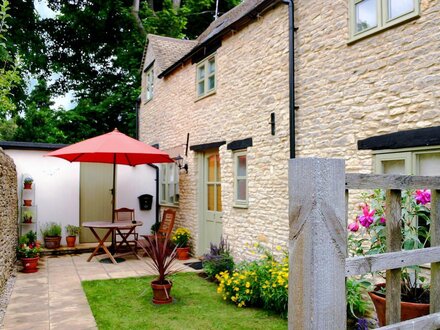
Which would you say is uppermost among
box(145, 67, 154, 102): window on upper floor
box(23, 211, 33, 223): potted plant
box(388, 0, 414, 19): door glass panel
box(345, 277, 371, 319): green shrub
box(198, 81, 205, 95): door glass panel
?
box(145, 67, 154, 102): window on upper floor

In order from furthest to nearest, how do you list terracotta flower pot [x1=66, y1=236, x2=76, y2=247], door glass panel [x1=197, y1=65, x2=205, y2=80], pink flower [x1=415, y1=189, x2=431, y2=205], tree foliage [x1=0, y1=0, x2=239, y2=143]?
1. tree foliage [x1=0, y1=0, x2=239, y2=143]
2. terracotta flower pot [x1=66, y1=236, x2=76, y2=247]
3. door glass panel [x1=197, y1=65, x2=205, y2=80]
4. pink flower [x1=415, y1=189, x2=431, y2=205]

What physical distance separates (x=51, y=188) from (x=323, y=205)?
9629 mm

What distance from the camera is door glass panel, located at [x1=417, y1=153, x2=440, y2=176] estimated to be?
419 centimetres

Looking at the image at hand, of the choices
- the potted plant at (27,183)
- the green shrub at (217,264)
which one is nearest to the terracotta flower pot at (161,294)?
the green shrub at (217,264)

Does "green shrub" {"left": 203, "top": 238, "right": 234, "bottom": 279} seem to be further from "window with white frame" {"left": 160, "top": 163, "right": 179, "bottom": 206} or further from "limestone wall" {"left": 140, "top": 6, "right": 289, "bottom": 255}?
"window with white frame" {"left": 160, "top": 163, "right": 179, "bottom": 206}

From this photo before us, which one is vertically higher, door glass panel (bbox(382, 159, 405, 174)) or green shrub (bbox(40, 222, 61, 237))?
door glass panel (bbox(382, 159, 405, 174))

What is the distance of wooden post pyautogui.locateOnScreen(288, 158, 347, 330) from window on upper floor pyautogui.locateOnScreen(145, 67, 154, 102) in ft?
38.4

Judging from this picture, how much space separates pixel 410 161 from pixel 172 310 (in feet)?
11.5

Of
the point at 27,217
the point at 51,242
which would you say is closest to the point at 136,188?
the point at 51,242

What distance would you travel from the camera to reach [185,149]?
991 centimetres

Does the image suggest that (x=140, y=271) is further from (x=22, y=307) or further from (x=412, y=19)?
(x=412, y=19)

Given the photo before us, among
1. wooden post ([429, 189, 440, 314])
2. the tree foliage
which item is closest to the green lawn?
wooden post ([429, 189, 440, 314])

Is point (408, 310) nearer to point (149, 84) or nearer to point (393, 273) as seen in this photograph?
point (393, 273)

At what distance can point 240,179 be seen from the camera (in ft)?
25.5
